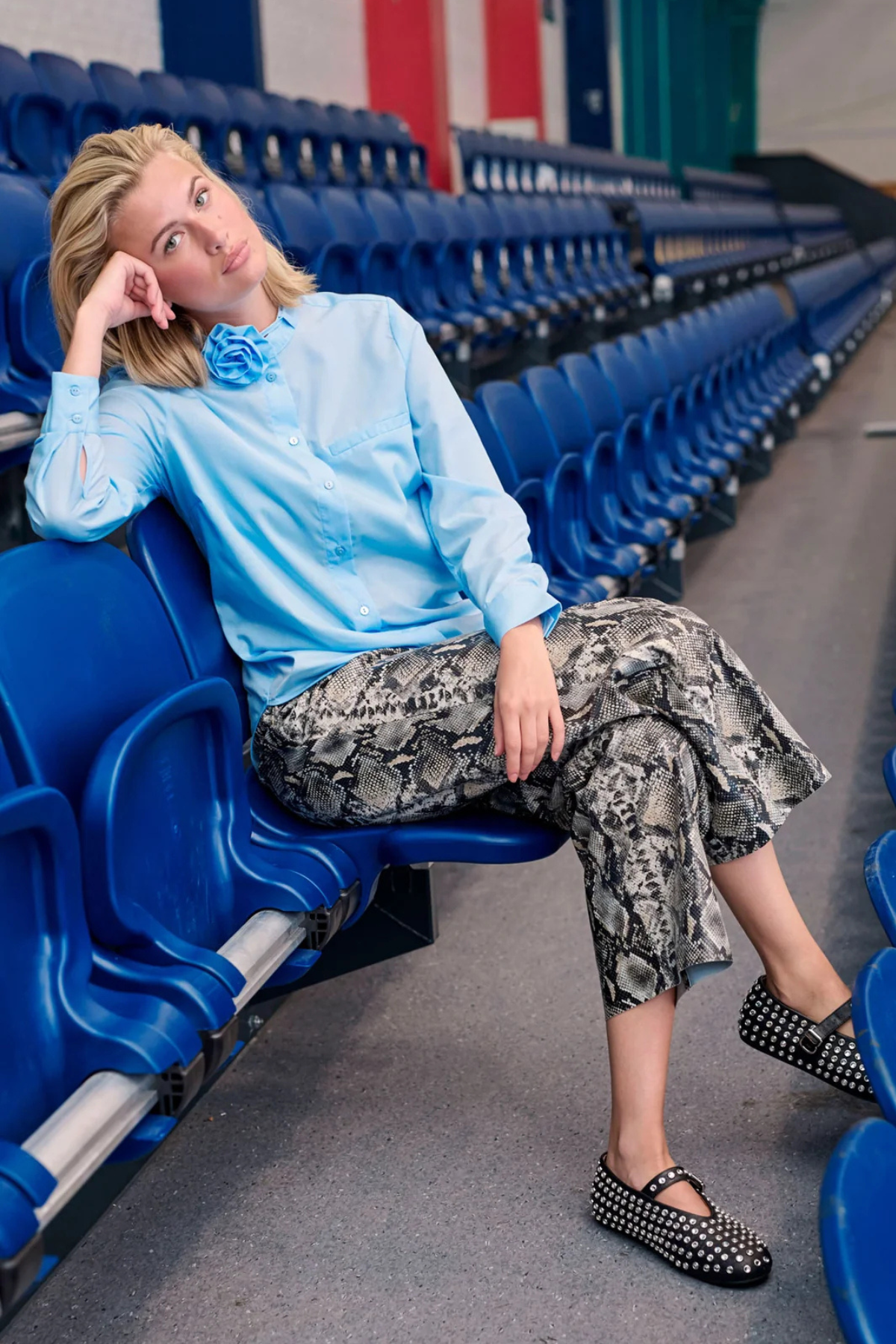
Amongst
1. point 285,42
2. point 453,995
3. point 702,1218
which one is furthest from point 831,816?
point 285,42

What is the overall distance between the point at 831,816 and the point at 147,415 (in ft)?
4.10

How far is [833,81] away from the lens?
17.1 m

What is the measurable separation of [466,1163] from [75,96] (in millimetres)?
3978

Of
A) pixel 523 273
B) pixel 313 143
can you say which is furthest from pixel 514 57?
pixel 523 273

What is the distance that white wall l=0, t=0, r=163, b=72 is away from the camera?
5.21 metres

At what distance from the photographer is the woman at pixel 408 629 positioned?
3.90 feet

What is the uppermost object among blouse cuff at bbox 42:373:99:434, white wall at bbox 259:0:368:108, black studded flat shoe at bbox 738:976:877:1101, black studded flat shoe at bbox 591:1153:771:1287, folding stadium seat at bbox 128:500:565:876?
white wall at bbox 259:0:368:108

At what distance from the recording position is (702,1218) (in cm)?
116

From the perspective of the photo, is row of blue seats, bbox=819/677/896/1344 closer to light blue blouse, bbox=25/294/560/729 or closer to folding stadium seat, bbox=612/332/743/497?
light blue blouse, bbox=25/294/560/729

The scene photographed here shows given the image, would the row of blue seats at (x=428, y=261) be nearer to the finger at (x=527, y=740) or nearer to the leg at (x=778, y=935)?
the finger at (x=527, y=740)

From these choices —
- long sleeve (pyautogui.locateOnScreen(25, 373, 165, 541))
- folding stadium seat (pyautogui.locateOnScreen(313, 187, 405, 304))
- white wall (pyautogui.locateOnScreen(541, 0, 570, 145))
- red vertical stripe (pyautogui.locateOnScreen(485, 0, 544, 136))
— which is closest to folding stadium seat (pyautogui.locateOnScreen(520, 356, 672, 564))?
folding stadium seat (pyautogui.locateOnScreen(313, 187, 405, 304))

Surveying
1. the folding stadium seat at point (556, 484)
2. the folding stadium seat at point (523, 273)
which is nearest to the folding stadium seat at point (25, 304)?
the folding stadium seat at point (556, 484)

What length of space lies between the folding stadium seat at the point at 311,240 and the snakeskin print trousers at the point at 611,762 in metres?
2.37

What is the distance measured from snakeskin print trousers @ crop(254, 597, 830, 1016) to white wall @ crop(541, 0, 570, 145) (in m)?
11.7
